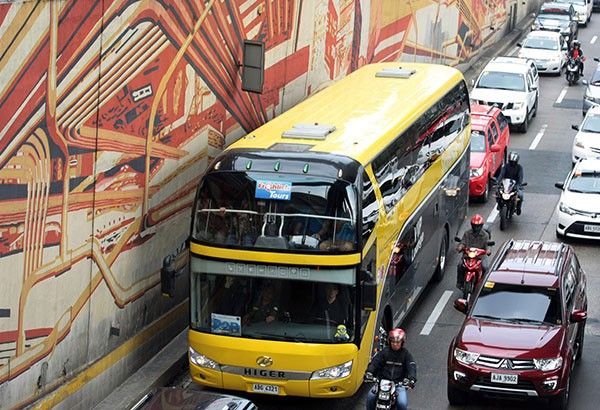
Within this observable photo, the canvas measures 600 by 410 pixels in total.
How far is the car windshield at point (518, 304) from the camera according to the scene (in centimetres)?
1945

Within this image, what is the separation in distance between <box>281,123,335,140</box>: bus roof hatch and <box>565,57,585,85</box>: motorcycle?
31.3 meters

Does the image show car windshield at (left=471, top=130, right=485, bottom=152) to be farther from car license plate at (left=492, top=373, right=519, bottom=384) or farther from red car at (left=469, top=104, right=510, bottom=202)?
car license plate at (left=492, top=373, right=519, bottom=384)

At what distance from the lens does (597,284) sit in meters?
25.7

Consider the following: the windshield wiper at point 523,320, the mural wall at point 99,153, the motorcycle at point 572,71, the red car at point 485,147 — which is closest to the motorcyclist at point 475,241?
the windshield wiper at point 523,320

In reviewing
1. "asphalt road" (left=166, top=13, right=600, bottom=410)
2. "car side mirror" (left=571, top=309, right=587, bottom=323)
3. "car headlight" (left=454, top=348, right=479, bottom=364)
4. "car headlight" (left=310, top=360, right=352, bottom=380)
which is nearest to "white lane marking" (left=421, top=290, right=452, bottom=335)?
"asphalt road" (left=166, top=13, right=600, bottom=410)

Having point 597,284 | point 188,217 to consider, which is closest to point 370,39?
point 597,284

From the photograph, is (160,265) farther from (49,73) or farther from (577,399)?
(577,399)

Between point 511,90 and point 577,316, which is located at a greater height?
point 511,90

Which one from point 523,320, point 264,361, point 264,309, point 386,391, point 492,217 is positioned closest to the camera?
point 386,391

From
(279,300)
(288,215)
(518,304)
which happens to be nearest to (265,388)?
(279,300)

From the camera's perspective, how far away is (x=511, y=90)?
40.5m

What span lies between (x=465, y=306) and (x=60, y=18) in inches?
282

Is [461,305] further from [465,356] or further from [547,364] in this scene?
[547,364]

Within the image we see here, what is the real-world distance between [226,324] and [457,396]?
3459 mm
